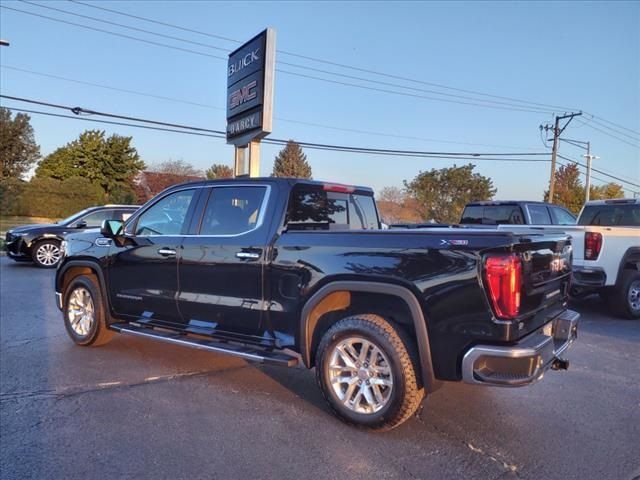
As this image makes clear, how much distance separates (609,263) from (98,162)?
155ft

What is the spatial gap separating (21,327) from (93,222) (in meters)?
7.52

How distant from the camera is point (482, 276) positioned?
3217mm

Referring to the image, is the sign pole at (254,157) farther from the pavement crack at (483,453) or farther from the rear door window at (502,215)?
the pavement crack at (483,453)

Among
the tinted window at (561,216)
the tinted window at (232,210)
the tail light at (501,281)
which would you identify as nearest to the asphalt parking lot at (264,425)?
the tail light at (501,281)

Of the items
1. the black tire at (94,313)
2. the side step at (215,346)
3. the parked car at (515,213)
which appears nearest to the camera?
the side step at (215,346)

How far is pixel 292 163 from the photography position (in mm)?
67500

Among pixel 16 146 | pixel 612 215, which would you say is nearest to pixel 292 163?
pixel 16 146

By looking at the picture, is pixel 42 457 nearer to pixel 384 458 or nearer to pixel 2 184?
pixel 384 458

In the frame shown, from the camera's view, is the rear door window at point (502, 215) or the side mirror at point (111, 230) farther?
the rear door window at point (502, 215)

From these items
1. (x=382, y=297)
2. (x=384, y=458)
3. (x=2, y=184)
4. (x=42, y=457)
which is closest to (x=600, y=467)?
(x=384, y=458)

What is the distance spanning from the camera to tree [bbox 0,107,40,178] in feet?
163

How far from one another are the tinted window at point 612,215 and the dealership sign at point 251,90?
689 centimetres

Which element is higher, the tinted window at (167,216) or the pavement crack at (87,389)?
the tinted window at (167,216)

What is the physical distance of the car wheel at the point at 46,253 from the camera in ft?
43.3
